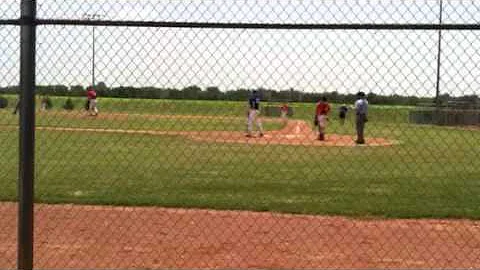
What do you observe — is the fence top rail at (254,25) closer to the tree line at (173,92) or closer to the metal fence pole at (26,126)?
the metal fence pole at (26,126)

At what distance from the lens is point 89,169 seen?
46.1 feet

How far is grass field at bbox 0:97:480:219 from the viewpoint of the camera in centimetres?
982

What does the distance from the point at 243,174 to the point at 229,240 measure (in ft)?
19.9

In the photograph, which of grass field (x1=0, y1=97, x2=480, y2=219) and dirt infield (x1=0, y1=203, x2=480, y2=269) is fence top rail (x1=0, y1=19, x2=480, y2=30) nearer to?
grass field (x1=0, y1=97, x2=480, y2=219)

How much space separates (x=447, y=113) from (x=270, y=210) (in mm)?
30268

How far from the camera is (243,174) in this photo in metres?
13.6

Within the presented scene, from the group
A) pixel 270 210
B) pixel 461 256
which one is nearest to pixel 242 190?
pixel 270 210

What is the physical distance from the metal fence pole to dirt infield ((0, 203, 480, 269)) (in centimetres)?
141

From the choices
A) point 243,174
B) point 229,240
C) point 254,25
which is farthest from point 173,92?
point 243,174

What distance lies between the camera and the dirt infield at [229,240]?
21.4ft

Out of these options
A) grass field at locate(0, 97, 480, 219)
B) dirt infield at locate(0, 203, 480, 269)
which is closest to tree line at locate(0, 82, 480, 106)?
grass field at locate(0, 97, 480, 219)

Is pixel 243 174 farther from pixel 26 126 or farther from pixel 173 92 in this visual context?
pixel 26 126

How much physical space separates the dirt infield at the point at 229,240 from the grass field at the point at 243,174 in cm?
70

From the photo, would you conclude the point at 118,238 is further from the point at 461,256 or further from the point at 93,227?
the point at 461,256
